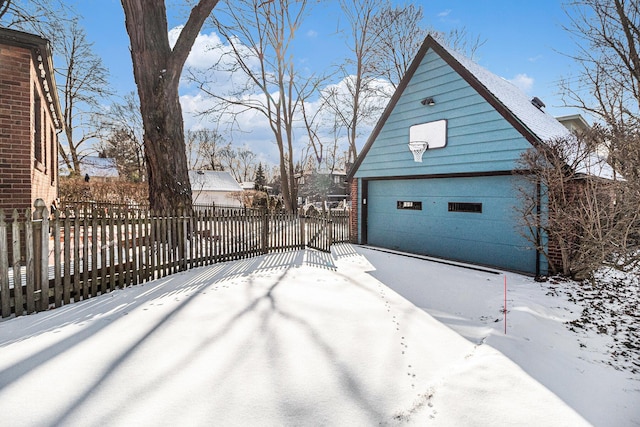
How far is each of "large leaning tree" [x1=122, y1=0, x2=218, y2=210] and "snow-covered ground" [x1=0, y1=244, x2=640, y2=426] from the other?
333 cm

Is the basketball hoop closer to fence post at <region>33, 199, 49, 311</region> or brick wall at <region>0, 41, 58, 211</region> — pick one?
fence post at <region>33, 199, 49, 311</region>

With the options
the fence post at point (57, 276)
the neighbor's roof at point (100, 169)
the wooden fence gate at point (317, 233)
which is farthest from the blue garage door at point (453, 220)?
the neighbor's roof at point (100, 169)

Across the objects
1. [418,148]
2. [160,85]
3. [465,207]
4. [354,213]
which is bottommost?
[354,213]

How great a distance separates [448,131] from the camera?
9180 millimetres

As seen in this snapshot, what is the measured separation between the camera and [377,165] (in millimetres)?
11289

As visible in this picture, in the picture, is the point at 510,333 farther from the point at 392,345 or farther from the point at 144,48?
the point at 144,48

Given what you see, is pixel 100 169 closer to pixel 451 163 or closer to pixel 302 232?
pixel 302 232

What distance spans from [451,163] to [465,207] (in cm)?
128

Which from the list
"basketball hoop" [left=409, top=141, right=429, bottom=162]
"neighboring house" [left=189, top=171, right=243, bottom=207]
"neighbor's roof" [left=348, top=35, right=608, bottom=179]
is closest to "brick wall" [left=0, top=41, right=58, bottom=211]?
"basketball hoop" [left=409, top=141, right=429, bottom=162]

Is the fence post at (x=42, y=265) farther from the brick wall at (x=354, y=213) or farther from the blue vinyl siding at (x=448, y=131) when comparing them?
the brick wall at (x=354, y=213)

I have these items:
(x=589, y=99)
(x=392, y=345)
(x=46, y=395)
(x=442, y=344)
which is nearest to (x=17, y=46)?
(x=46, y=395)

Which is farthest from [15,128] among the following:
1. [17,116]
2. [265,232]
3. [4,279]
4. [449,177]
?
[449,177]

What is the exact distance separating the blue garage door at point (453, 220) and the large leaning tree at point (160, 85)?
642 centimetres

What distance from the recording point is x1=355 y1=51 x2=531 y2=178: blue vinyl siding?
805cm
